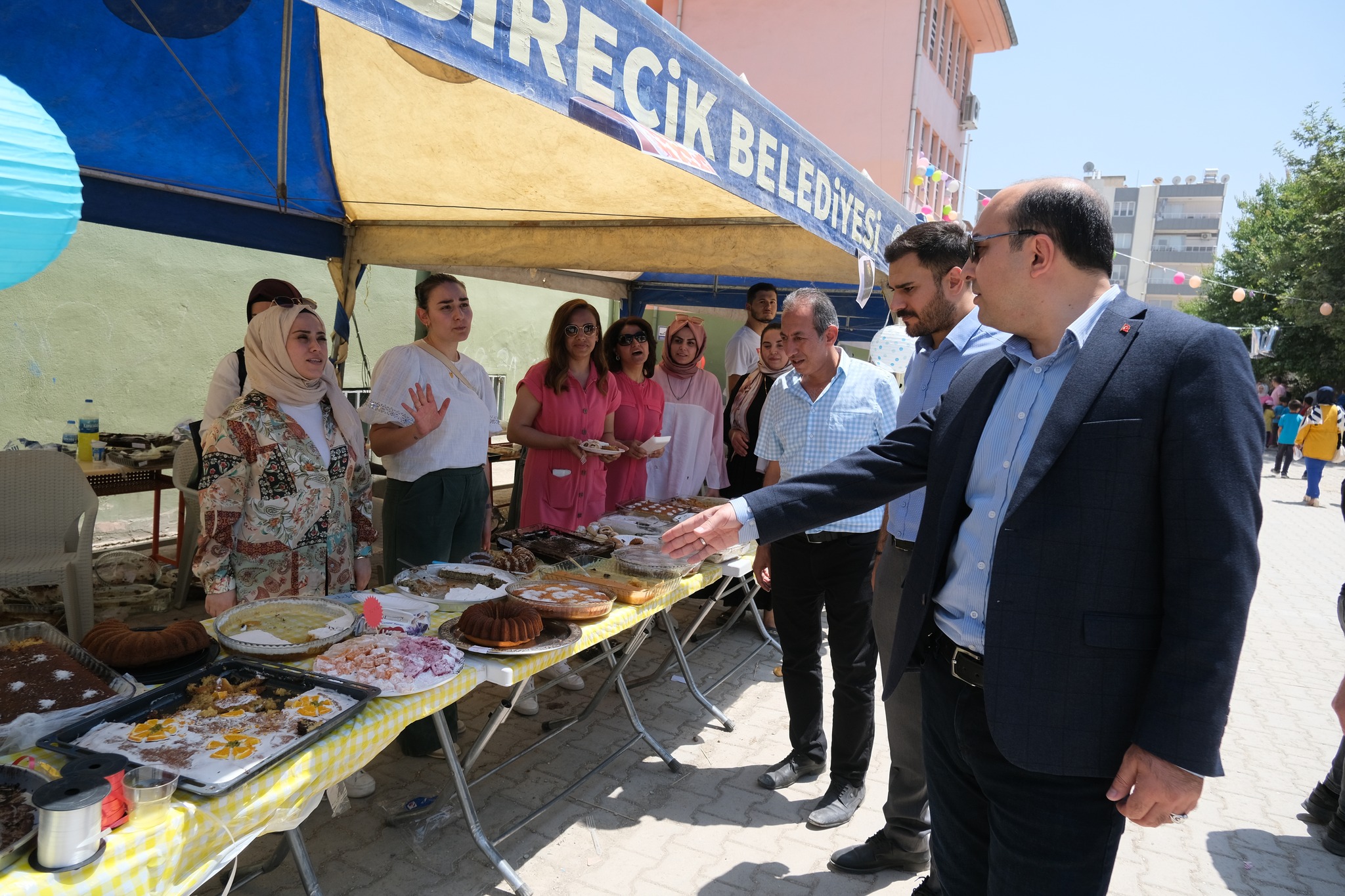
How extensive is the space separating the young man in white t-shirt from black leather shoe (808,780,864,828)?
342 cm

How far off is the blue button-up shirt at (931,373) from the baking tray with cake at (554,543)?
4.53 feet

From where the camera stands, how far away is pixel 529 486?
170 inches

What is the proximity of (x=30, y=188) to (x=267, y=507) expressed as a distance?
1333mm

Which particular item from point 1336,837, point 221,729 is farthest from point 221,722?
point 1336,837

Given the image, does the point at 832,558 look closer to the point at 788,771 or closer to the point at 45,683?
the point at 788,771

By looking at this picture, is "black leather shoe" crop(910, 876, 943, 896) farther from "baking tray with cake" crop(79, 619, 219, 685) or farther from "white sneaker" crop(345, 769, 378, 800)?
"baking tray with cake" crop(79, 619, 219, 685)

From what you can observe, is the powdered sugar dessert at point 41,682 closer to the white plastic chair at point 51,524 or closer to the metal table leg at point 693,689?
the metal table leg at point 693,689

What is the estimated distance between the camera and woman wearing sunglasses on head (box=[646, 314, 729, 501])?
5.25 metres

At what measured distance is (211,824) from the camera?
1440 mm

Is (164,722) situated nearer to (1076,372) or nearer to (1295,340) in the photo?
(1076,372)

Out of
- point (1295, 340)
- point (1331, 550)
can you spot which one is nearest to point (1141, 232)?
point (1295, 340)

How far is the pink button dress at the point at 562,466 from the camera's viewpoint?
4.29 m

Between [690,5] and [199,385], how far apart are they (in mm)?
15337

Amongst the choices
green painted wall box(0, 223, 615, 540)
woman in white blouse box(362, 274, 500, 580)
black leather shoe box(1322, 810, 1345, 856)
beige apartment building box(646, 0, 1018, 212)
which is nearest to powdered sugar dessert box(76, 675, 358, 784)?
woman in white blouse box(362, 274, 500, 580)
